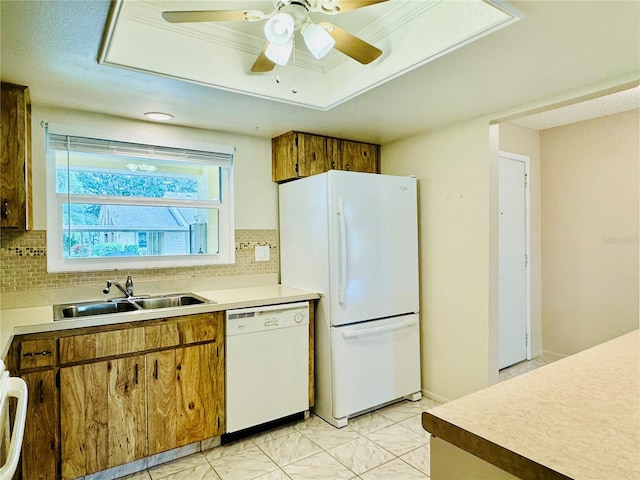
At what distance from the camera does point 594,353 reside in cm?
119

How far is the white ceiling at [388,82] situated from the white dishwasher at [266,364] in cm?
129

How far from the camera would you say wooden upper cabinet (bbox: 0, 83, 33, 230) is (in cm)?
203

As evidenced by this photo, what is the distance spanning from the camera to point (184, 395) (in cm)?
229

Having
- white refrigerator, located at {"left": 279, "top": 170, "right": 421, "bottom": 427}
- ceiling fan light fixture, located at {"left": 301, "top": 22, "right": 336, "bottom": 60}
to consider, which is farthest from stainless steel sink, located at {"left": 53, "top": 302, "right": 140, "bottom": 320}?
ceiling fan light fixture, located at {"left": 301, "top": 22, "right": 336, "bottom": 60}

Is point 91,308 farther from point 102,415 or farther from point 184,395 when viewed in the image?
point 184,395

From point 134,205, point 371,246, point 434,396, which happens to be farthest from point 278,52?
point 434,396

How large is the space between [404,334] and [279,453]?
1.21 m

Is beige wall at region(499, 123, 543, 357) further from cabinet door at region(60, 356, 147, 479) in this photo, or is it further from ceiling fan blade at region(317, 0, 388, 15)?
cabinet door at region(60, 356, 147, 479)

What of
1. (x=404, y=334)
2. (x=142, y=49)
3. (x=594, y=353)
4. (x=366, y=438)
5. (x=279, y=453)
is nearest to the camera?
(x=594, y=353)

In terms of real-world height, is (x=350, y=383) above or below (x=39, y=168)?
below

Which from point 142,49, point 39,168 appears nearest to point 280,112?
point 142,49

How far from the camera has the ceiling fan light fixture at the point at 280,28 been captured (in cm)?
151

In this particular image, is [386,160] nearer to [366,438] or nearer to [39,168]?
[366,438]

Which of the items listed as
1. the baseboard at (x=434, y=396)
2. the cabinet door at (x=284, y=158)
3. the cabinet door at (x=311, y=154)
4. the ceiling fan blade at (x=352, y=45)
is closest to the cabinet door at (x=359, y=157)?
the cabinet door at (x=311, y=154)
